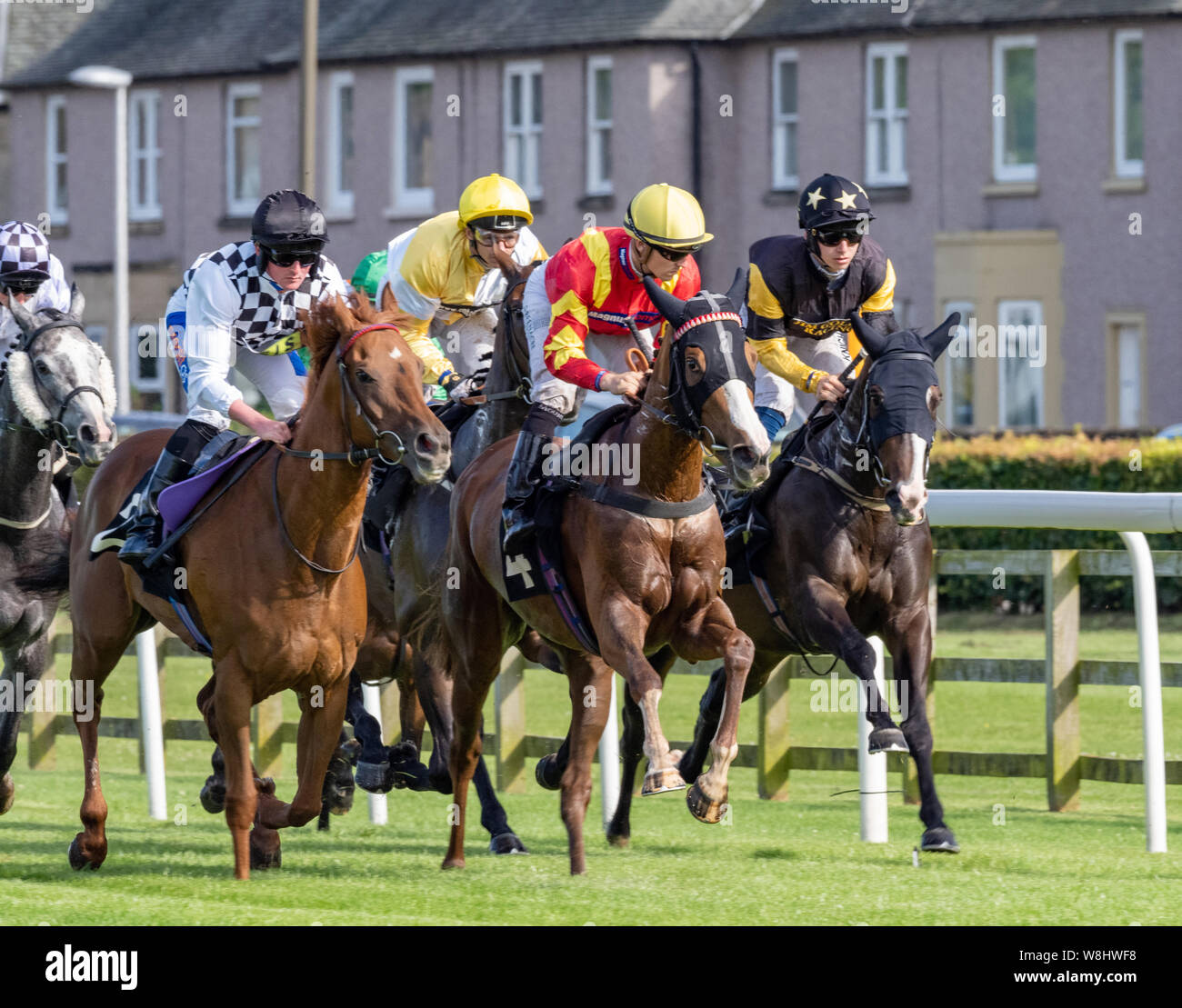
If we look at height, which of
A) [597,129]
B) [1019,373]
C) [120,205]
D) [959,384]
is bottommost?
→ [959,384]

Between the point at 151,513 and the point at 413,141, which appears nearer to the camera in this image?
the point at 151,513

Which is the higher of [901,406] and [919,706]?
[901,406]

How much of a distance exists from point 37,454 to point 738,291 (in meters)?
2.98

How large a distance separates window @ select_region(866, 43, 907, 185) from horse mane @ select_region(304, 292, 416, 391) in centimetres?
2368

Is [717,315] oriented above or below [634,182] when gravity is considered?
below

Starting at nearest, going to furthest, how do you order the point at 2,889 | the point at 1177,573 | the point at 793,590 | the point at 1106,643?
the point at 2,889, the point at 793,590, the point at 1177,573, the point at 1106,643

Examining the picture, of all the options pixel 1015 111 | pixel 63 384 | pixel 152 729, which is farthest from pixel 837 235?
pixel 1015 111

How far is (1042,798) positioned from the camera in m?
10.5

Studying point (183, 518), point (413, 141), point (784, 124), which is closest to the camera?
point (183, 518)

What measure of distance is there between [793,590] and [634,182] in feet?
Result: 76.9

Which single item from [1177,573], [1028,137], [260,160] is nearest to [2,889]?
[1177,573]

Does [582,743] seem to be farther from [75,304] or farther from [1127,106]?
[1127,106]

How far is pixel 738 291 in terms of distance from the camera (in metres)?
7.43

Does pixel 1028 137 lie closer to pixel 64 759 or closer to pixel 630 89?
pixel 630 89
